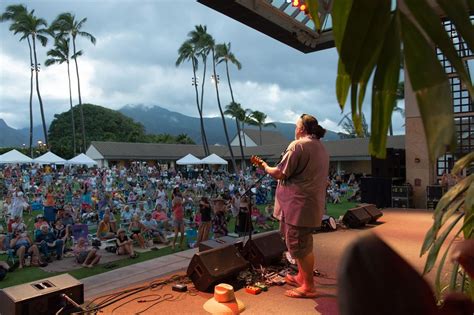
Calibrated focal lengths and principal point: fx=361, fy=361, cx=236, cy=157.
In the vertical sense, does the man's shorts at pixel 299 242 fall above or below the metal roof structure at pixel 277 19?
below

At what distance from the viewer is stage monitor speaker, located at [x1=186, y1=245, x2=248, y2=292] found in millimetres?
3807

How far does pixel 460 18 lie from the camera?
23.1 inches

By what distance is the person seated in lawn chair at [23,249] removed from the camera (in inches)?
275

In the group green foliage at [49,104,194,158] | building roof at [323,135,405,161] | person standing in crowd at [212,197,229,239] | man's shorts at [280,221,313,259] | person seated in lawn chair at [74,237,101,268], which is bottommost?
person seated in lawn chair at [74,237,101,268]

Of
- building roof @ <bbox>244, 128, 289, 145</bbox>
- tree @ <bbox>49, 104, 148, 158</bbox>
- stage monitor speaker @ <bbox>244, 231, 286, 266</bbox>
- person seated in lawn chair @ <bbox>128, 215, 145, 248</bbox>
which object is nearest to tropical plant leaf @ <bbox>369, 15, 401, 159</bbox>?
stage monitor speaker @ <bbox>244, 231, 286, 266</bbox>

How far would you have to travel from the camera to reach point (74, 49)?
1485 inches

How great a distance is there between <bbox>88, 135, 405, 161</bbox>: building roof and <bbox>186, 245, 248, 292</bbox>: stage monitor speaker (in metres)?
25.7

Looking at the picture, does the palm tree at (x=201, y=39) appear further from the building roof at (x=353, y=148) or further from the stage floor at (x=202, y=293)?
the stage floor at (x=202, y=293)

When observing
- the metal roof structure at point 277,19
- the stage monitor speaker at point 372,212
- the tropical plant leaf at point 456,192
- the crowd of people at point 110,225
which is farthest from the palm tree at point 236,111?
the tropical plant leaf at point 456,192

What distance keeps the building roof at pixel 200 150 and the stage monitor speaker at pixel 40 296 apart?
88.3ft

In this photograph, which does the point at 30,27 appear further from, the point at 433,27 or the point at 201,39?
the point at 433,27

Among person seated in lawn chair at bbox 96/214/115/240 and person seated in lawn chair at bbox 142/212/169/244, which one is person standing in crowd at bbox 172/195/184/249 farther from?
person seated in lawn chair at bbox 96/214/115/240

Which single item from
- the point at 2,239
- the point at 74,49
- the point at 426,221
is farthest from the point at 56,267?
the point at 74,49

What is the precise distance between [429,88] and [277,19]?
8.65 metres
